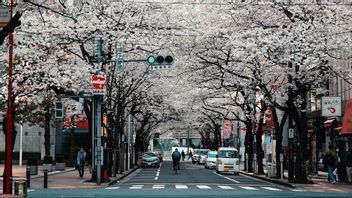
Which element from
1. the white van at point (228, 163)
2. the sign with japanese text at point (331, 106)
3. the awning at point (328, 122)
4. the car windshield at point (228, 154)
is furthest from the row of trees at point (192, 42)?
the car windshield at point (228, 154)

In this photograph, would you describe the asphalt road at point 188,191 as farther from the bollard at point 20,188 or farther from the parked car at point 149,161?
the parked car at point 149,161

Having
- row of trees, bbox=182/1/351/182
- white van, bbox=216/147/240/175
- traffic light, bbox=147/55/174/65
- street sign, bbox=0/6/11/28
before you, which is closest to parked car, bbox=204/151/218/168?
white van, bbox=216/147/240/175

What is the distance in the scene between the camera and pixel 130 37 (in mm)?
29359

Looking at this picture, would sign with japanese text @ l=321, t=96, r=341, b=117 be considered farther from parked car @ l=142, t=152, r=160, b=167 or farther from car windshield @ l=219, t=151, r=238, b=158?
parked car @ l=142, t=152, r=160, b=167

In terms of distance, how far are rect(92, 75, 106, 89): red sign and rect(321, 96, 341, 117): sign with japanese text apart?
13.7 m

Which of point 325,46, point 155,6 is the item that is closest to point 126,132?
point 155,6

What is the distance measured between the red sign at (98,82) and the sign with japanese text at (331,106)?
13.7 m

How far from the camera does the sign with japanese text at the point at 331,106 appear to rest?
3419 cm

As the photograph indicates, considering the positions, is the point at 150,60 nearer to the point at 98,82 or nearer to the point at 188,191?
the point at 98,82

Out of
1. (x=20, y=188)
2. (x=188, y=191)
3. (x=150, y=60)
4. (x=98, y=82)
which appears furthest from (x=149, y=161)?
(x=20, y=188)

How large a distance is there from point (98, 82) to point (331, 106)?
47.3 feet

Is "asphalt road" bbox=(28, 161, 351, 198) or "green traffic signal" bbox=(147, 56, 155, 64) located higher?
"green traffic signal" bbox=(147, 56, 155, 64)

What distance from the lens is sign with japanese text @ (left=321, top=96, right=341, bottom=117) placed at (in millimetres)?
34188

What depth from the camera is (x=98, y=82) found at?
27422 mm
